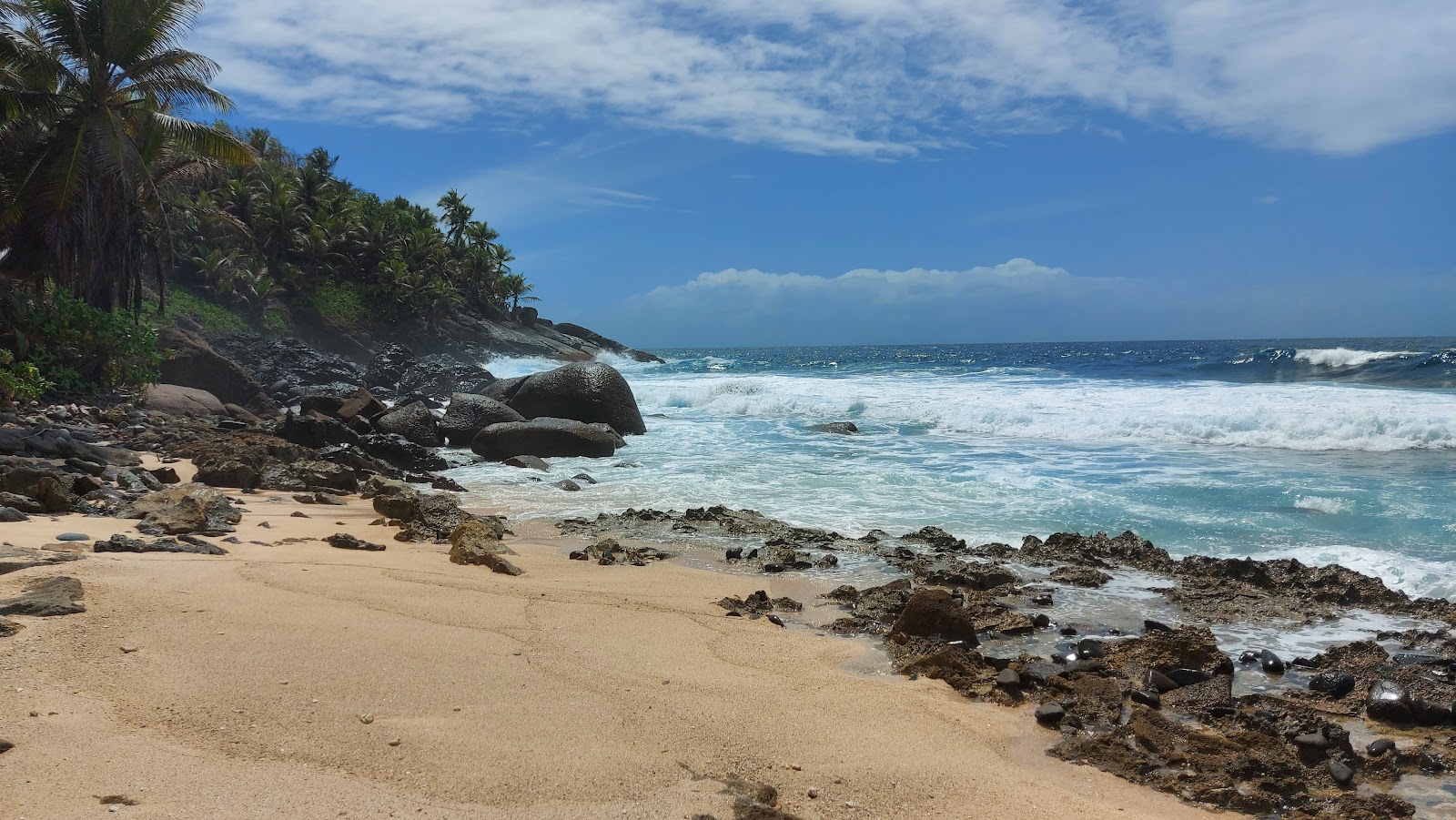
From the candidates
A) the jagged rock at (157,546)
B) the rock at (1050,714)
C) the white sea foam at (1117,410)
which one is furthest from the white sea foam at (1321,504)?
the jagged rock at (157,546)

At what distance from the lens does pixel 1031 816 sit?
336cm

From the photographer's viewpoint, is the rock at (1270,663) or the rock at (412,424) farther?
the rock at (412,424)

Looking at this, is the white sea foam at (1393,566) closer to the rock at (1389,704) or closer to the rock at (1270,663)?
the rock at (1270,663)

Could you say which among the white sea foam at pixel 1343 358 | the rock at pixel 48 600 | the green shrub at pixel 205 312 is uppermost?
the green shrub at pixel 205 312

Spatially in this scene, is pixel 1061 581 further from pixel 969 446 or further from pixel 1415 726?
pixel 969 446

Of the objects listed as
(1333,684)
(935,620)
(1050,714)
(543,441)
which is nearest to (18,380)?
(543,441)

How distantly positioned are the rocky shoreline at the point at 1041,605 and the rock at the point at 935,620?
12mm

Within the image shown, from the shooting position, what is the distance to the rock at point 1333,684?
191 inches

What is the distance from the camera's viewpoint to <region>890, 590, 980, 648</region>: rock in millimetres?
5641

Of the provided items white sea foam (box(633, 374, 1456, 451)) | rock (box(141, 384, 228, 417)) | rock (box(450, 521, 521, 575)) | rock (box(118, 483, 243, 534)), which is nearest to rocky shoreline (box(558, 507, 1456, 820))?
rock (box(450, 521, 521, 575))

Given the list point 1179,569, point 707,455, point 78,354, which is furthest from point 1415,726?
point 78,354

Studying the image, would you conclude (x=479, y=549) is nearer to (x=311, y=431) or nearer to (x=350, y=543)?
(x=350, y=543)

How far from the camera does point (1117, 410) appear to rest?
67.2 feet

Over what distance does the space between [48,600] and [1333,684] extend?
6.90 metres
